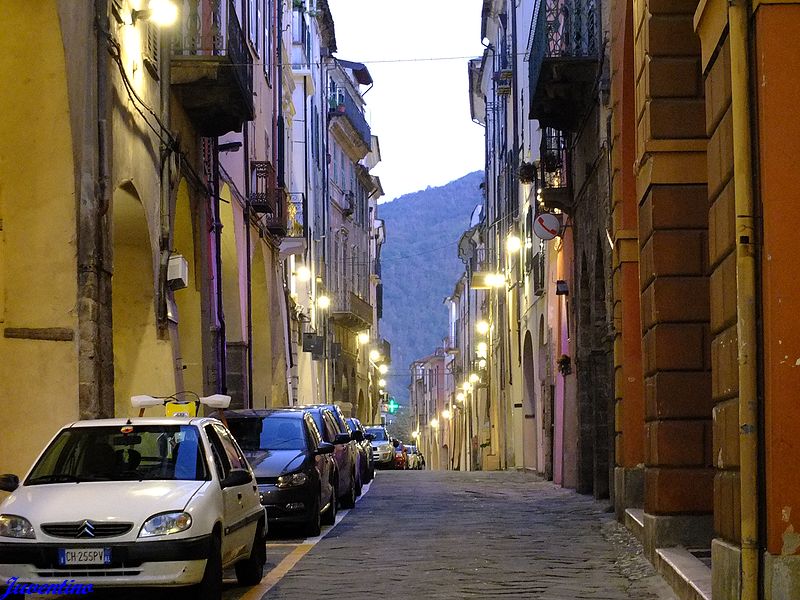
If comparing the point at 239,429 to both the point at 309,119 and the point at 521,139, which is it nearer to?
the point at 521,139

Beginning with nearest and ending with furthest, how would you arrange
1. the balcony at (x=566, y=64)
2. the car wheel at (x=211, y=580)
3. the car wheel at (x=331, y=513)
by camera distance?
the car wheel at (x=211, y=580), the car wheel at (x=331, y=513), the balcony at (x=566, y=64)

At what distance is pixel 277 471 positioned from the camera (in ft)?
55.9

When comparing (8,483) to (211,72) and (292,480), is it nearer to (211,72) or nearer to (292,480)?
(292,480)

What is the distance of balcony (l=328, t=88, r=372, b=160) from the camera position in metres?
60.9

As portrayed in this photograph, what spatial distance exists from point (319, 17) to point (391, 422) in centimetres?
8594

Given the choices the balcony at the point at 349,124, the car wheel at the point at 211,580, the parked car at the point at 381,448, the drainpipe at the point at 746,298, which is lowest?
the parked car at the point at 381,448

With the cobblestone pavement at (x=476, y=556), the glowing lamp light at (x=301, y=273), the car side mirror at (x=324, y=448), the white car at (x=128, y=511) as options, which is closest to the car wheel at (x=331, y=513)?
the cobblestone pavement at (x=476, y=556)

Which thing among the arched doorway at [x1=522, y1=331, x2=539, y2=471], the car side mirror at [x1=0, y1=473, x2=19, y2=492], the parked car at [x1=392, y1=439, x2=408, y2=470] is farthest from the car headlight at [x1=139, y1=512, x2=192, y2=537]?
the parked car at [x1=392, y1=439, x2=408, y2=470]

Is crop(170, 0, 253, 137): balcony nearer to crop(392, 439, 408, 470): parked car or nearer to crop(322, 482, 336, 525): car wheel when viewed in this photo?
crop(322, 482, 336, 525): car wheel

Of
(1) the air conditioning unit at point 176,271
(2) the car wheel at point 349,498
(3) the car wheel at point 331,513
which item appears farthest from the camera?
(2) the car wheel at point 349,498

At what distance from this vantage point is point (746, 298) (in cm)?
833

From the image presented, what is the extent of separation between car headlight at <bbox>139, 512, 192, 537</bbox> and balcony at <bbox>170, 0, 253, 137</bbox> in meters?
12.3

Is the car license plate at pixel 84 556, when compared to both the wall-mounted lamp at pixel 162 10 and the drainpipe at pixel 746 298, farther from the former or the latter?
the wall-mounted lamp at pixel 162 10

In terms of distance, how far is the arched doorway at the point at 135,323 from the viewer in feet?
65.0
